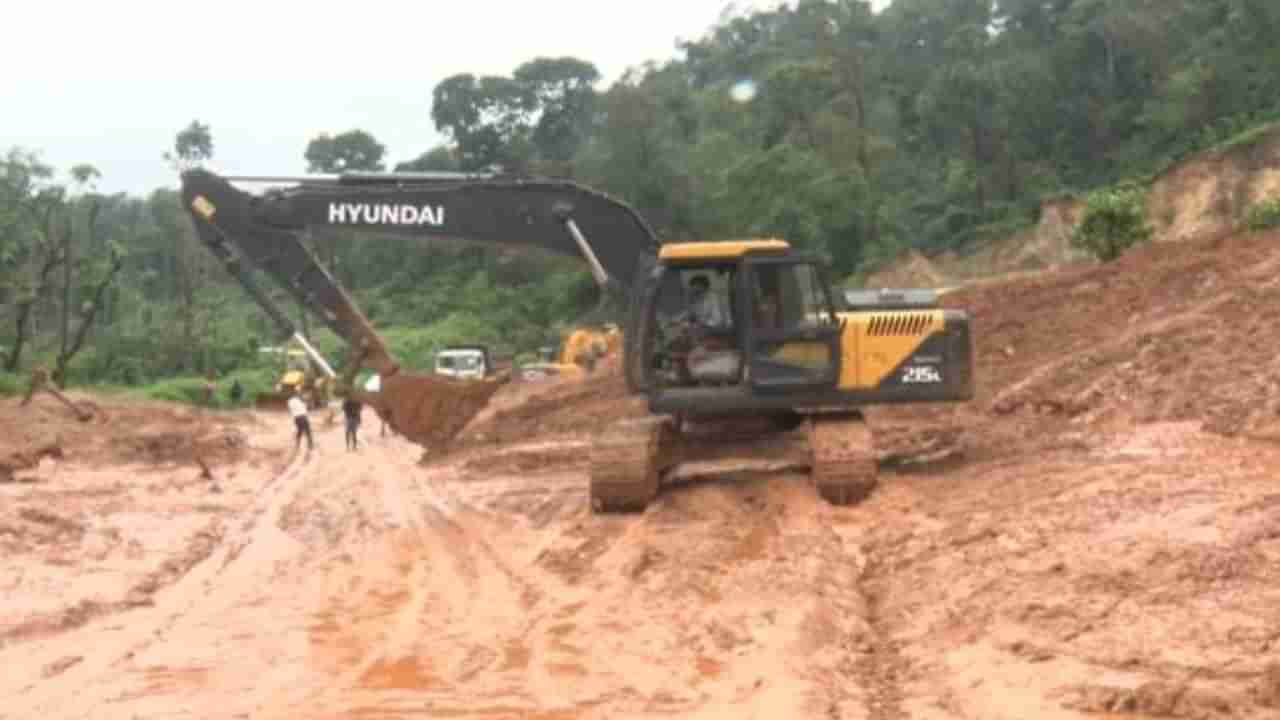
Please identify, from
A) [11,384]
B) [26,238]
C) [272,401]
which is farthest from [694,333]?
[26,238]

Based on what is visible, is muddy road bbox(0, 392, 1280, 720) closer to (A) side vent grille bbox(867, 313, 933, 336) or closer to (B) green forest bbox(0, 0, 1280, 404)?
(A) side vent grille bbox(867, 313, 933, 336)

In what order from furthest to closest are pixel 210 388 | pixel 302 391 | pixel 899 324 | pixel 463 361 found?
pixel 210 388
pixel 463 361
pixel 302 391
pixel 899 324

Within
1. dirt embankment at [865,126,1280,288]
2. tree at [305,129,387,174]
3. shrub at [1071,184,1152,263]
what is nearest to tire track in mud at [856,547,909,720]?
shrub at [1071,184,1152,263]

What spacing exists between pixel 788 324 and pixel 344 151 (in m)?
93.8

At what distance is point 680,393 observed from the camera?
15180 millimetres

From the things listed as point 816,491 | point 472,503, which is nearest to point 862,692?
point 816,491

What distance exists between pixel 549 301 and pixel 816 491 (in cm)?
5974

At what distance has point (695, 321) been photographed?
50.4ft

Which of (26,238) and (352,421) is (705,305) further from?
(26,238)

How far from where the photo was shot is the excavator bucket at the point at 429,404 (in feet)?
65.4

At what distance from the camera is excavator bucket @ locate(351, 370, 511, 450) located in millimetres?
19922

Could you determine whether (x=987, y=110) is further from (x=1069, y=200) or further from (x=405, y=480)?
(x=405, y=480)

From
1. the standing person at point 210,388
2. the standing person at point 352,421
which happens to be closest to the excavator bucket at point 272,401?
the standing person at point 210,388

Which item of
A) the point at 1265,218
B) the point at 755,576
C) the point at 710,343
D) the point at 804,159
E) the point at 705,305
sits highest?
the point at 804,159
